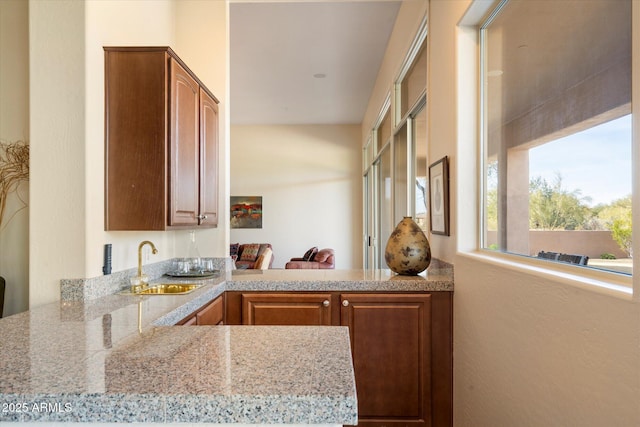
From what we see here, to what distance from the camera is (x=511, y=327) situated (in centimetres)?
145

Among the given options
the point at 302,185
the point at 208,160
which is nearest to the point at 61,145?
the point at 208,160

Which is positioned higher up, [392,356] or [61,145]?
[61,145]

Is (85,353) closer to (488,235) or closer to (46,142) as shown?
(46,142)

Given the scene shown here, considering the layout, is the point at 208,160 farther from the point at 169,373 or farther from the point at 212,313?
the point at 169,373

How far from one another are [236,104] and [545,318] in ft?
19.9

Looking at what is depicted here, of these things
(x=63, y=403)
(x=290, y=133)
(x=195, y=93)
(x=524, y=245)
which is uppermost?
(x=290, y=133)

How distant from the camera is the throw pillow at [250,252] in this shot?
7.30m

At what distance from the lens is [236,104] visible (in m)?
6.45

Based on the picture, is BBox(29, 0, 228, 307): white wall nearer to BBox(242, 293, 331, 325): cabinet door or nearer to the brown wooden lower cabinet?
BBox(242, 293, 331, 325): cabinet door

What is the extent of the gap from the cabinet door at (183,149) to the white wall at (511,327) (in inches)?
58.7

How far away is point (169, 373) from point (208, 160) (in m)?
1.94

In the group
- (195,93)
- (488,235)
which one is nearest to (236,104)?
(195,93)

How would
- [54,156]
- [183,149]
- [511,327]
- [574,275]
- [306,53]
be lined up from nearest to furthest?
[574,275], [511,327], [54,156], [183,149], [306,53]

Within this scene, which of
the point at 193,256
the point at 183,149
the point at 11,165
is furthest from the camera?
the point at 193,256
